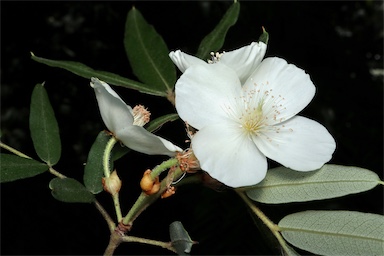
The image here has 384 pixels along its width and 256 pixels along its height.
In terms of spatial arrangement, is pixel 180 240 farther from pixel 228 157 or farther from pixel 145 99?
pixel 145 99

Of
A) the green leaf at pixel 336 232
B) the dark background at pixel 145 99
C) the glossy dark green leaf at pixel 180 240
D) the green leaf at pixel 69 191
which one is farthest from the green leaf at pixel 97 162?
the dark background at pixel 145 99

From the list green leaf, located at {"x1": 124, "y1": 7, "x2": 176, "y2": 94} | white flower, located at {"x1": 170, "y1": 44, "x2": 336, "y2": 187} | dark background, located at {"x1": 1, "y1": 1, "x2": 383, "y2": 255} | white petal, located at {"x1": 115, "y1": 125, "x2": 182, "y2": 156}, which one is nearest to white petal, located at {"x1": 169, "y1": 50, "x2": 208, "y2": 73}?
white flower, located at {"x1": 170, "y1": 44, "x2": 336, "y2": 187}

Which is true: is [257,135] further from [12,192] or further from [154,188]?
[12,192]

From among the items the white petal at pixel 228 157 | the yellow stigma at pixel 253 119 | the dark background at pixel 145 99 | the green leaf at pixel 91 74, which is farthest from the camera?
the dark background at pixel 145 99

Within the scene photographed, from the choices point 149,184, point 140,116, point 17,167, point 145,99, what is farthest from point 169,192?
point 145,99

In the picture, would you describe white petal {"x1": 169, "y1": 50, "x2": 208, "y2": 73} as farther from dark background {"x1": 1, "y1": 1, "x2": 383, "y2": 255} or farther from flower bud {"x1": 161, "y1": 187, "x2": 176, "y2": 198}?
dark background {"x1": 1, "y1": 1, "x2": 383, "y2": 255}

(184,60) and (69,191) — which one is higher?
(184,60)

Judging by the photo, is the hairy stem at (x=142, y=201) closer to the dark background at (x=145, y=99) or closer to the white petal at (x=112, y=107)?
the white petal at (x=112, y=107)
